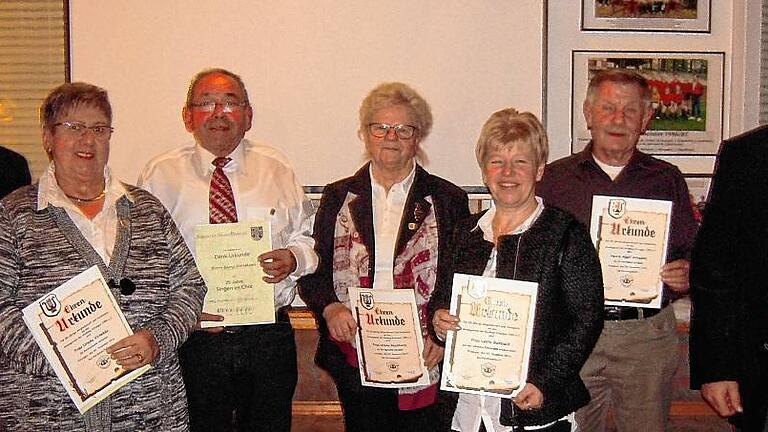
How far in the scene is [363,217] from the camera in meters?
2.84

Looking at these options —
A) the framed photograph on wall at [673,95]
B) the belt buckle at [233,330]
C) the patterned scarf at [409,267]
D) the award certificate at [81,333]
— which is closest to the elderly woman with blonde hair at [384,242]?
the patterned scarf at [409,267]

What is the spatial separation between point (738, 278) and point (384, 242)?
3.93 feet

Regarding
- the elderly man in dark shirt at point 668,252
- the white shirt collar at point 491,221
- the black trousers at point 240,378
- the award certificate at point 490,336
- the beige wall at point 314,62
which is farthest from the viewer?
the beige wall at point 314,62

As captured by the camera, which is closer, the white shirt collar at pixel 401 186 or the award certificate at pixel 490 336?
the award certificate at pixel 490 336

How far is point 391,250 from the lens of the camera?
9.22ft

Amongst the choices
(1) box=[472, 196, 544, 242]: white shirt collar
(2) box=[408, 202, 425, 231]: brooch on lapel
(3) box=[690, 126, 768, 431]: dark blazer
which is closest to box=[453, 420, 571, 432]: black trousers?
(3) box=[690, 126, 768, 431]: dark blazer

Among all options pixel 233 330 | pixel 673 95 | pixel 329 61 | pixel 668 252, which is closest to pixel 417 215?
pixel 233 330

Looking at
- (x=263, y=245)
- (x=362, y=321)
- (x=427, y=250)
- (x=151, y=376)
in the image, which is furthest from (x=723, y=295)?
(x=151, y=376)

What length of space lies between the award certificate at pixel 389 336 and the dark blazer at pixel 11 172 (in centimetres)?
144

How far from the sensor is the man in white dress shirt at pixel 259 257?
2848 mm

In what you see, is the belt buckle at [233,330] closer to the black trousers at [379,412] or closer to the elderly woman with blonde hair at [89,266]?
the elderly woman with blonde hair at [89,266]

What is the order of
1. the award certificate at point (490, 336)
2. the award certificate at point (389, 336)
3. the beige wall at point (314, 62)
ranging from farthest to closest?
1. the beige wall at point (314, 62)
2. the award certificate at point (389, 336)
3. the award certificate at point (490, 336)

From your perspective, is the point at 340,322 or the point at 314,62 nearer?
the point at 340,322

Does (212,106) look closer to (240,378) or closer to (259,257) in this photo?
(259,257)
